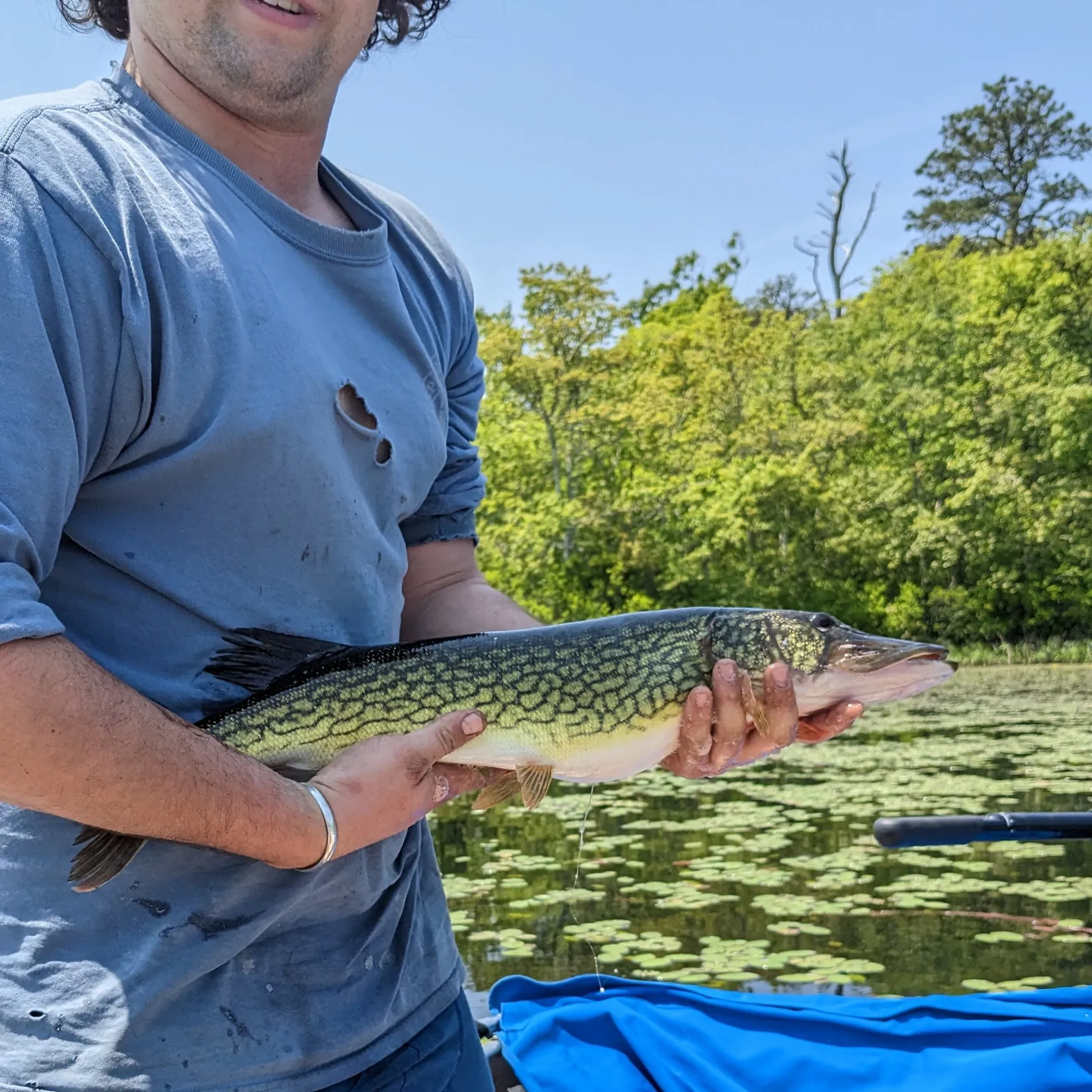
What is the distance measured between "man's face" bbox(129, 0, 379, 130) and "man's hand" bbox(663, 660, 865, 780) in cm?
104

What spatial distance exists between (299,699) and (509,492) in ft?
77.2

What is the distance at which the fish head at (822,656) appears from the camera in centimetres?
182

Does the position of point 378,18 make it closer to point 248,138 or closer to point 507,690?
point 248,138

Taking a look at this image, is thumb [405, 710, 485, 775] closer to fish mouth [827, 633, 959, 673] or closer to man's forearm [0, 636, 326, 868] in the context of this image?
man's forearm [0, 636, 326, 868]

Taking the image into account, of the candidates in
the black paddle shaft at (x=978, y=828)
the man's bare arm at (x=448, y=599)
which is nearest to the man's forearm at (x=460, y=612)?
the man's bare arm at (x=448, y=599)

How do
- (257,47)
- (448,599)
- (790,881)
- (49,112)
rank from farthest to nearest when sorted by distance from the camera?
(790,881)
(448,599)
(257,47)
(49,112)

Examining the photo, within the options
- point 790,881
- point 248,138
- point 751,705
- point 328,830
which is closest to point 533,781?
point 751,705

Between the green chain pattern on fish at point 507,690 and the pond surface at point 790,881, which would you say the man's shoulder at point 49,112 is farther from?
the pond surface at point 790,881

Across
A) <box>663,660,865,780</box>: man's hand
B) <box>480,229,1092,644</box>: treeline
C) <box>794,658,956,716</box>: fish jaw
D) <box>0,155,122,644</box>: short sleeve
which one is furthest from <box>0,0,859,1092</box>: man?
<box>480,229,1092,644</box>: treeline

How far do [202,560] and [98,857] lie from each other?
340 millimetres

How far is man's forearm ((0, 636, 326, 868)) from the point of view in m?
0.99

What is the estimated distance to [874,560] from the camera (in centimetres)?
2509

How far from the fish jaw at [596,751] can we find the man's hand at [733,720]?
0.10ft

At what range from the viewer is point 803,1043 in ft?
10.2
